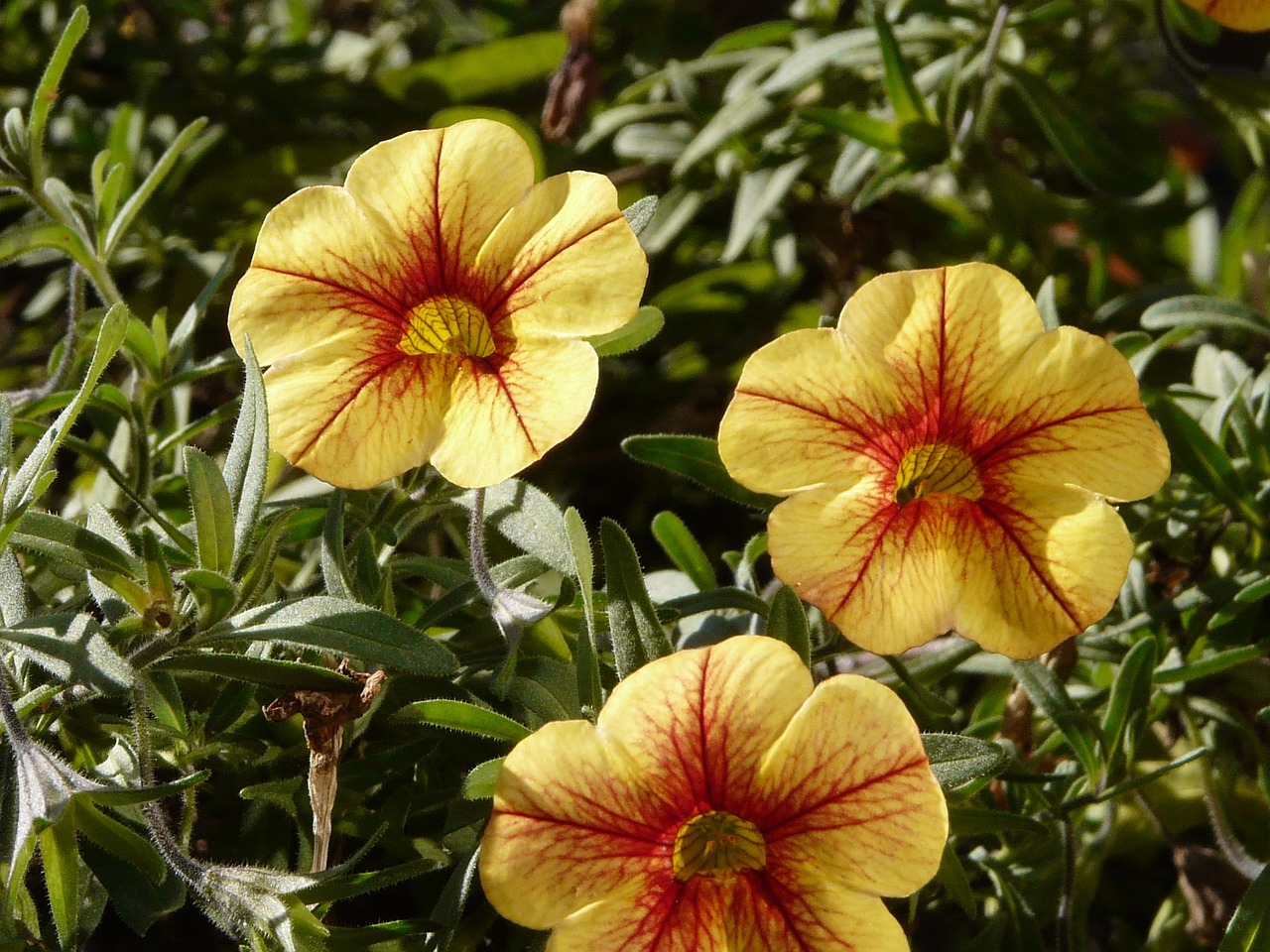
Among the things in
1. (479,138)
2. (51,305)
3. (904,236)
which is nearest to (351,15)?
(51,305)

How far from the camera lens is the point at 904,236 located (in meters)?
1.73

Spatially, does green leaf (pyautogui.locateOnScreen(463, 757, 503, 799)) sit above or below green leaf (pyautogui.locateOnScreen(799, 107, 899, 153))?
below

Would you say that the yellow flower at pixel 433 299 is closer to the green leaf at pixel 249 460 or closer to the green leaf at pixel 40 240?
→ the green leaf at pixel 249 460

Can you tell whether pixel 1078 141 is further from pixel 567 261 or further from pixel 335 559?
pixel 335 559

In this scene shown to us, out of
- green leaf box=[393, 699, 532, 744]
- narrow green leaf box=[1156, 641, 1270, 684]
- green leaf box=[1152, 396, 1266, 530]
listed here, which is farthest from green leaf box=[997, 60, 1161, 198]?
green leaf box=[393, 699, 532, 744]

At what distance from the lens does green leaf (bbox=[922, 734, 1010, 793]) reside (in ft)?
2.70

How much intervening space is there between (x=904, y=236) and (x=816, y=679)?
0.87 meters

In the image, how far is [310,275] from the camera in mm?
866

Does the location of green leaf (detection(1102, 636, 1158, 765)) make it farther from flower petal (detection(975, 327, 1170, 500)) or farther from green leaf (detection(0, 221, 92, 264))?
green leaf (detection(0, 221, 92, 264))

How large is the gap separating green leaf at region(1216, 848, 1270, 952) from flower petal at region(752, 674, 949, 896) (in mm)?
347

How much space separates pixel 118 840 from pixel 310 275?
37 cm

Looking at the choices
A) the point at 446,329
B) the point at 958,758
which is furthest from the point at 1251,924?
the point at 446,329

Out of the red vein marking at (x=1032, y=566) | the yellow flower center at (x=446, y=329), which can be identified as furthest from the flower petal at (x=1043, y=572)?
the yellow flower center at (x=446, y=329)

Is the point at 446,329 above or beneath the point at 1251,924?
above
